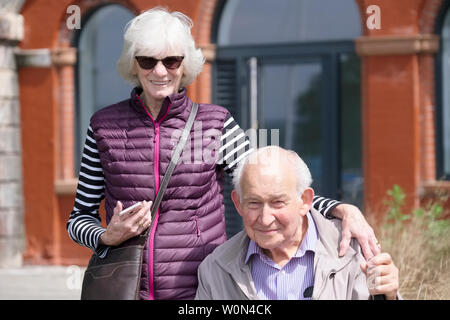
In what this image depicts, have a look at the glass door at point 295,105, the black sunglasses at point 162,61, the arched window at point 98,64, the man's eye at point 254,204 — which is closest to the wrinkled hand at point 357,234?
the man's eye at point 254,204

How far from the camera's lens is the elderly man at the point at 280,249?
8.30 ft

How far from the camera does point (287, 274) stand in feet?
8.61

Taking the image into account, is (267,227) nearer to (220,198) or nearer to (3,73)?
(220,198)

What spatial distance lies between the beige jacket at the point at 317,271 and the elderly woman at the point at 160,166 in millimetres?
97

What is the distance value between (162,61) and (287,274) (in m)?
0.82

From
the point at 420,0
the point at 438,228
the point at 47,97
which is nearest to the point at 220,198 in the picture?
the point at 438,228

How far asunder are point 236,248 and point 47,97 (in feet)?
24.8

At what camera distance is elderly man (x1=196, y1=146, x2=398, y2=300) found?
2531mm

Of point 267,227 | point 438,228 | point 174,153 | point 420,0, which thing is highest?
point 420,0

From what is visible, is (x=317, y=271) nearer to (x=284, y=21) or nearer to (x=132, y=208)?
(x=132, y=208)

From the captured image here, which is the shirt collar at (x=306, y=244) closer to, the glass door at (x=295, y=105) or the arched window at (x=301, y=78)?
the arched window at (x=301, y=78)

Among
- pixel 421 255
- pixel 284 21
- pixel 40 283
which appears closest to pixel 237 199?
pixel 421 255

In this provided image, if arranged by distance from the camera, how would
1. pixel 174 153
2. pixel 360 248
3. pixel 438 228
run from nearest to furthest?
pixel 360 248 → pixel 174 153 → pixel 438 228

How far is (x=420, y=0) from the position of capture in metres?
8.39
